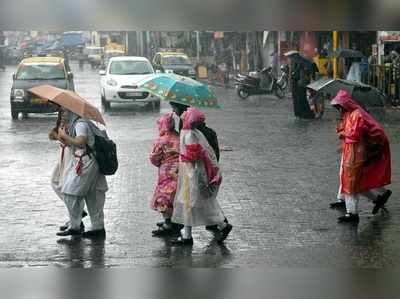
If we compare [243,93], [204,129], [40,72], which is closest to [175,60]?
[243,93]

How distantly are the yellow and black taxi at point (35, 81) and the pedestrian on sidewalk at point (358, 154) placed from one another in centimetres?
1434

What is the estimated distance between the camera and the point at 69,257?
8742 mm

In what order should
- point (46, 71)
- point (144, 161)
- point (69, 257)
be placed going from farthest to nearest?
point (46, 71) < point (144, 161) < point (69, 257)

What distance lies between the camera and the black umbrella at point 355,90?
41.3ft

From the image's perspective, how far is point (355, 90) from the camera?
12898mm

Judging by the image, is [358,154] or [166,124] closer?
[166,124]

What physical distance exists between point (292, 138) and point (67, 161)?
10.6 metres

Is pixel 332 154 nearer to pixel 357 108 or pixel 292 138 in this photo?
pixel 292 138

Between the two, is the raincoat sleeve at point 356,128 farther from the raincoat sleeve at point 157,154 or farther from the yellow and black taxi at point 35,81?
the yellow and black taxi at point 35,81

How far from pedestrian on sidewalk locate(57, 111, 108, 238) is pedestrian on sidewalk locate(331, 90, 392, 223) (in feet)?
8.75

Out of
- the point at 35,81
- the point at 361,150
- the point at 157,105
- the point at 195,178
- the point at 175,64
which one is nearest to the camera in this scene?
the point at 195,178

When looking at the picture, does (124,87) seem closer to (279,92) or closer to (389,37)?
(279,92)

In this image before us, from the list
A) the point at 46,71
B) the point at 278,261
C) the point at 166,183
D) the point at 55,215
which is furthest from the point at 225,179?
the point at 46,71

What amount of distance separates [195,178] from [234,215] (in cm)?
193
